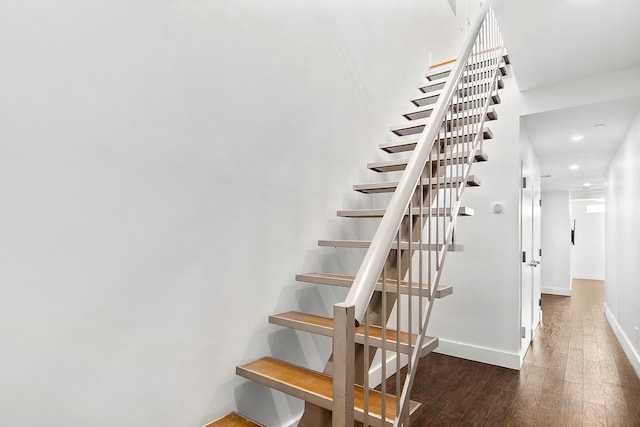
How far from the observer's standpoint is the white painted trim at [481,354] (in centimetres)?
320

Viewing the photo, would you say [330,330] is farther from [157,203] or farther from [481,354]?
[481,354]

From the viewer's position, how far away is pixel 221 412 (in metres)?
1.76

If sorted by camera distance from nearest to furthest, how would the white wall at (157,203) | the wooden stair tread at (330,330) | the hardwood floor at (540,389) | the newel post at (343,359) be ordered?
the newel post at (343,359)
the white wall at (157,203)
the wooden stair tread at (330,330)
the hardwood floor at (540,389)

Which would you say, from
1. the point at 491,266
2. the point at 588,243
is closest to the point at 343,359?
the point at 491,266

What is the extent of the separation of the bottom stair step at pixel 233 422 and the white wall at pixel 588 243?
37.9ft

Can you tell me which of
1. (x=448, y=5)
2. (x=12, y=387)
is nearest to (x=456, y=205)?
(x=12, y=387)

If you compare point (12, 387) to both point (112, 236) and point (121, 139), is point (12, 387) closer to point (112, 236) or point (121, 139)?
point (112, 236)

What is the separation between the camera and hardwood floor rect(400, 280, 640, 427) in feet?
7.79

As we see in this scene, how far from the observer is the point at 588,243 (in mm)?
10508

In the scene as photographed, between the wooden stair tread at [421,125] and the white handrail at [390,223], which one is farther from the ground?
the wooden stair tread at [421,125]

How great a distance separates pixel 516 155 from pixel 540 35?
106 centimetres

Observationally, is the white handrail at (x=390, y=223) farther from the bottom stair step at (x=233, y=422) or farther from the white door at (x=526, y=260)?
the white door at (x=526, y=260)

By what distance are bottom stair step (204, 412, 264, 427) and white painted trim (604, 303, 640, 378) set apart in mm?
3330

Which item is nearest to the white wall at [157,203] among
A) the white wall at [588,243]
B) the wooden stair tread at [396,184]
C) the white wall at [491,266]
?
the wooden stair tread at [396,184]
